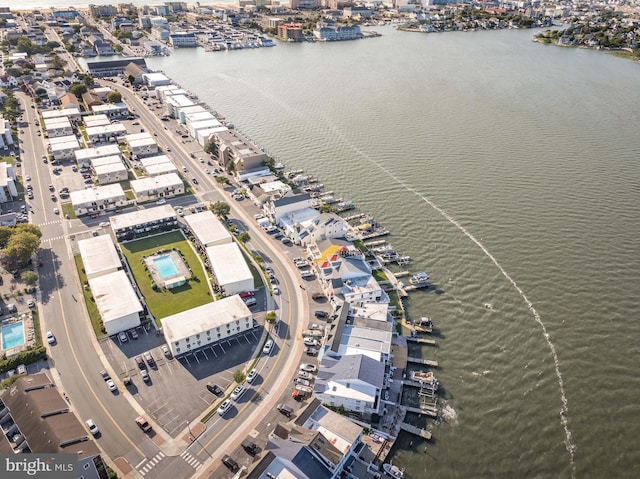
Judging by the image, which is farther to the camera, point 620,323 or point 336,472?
point 620,323

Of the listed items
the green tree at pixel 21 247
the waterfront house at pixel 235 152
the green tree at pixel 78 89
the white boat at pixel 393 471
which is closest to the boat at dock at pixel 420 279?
the white boat at pixel 393 471

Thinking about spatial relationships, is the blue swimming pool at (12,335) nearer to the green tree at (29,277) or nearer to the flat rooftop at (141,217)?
the green tree at (29,277)

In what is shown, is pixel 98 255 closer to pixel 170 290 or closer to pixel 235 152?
pixel 170 290

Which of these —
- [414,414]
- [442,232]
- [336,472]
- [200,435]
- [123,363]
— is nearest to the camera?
[336,472]


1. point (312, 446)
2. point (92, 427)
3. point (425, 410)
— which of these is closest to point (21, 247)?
point (92, 427)

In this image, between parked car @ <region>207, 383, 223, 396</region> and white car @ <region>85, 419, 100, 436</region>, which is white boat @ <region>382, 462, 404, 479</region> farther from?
white car @ <region>85, 419, 100, 436</region>

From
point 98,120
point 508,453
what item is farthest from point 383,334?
point 98,120

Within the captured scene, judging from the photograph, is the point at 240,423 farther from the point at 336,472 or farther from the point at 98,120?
the point at 98,120

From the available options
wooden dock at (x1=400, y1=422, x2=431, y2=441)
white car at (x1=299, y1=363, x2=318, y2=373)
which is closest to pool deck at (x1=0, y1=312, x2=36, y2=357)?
white car at (x1=299, y1=363, x2=318, y2=373)
